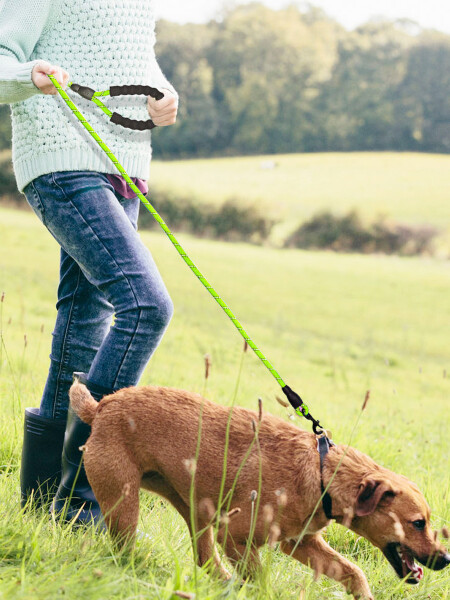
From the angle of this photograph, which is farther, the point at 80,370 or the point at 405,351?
the point at 405,351

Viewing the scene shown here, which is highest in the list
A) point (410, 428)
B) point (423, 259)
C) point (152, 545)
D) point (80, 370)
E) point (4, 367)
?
point (80, 370)

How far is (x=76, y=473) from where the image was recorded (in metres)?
2.88

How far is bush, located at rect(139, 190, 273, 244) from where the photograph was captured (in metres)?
31.1

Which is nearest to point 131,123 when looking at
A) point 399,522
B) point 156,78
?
point 156,78

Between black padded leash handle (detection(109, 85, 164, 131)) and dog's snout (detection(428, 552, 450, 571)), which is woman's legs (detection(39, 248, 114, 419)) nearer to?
black padded leash handle (detection(109, 85, 164, 131))

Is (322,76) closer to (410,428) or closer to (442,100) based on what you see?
(442,100)

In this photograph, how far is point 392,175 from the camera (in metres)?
44.8

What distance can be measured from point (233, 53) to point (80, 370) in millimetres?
60289

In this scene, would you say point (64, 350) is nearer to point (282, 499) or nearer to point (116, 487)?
point (116, 487)

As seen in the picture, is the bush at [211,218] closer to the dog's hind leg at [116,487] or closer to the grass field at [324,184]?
the grass field at [324,184]

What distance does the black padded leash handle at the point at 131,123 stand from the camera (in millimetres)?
2975

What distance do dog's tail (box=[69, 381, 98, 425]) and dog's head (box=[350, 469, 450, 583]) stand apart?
1043mm

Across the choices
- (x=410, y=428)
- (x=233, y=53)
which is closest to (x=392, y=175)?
(x=233, y=53)

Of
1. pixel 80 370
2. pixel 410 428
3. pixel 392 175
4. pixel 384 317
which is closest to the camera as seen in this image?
pixel 80 370
